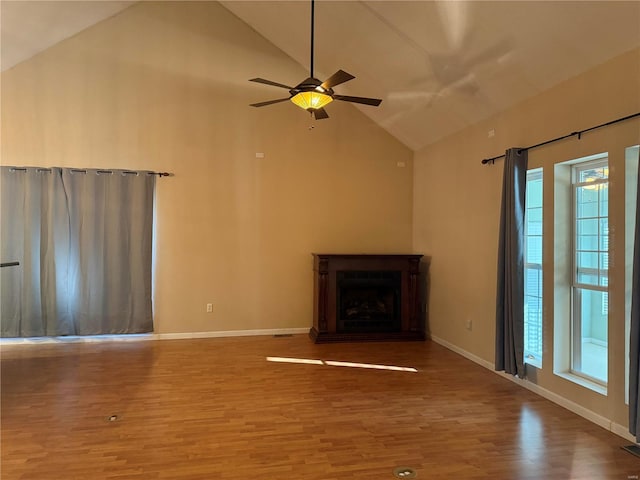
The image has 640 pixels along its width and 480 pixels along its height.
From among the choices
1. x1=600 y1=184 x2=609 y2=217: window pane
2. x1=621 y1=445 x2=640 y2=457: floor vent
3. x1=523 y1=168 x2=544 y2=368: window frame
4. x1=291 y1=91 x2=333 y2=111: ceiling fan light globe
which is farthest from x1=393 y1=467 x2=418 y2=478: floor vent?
x1=291 y1=91 x2=333 y2=111: ceiling fan light globe

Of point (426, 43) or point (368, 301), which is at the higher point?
point (426, 43)

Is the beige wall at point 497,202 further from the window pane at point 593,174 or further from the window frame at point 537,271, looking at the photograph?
the window pane at point 593,174

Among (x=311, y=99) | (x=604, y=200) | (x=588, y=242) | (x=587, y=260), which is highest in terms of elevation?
(x=311, y=99)

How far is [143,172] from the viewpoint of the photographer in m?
5.60

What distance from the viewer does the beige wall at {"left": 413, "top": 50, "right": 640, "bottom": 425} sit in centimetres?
301

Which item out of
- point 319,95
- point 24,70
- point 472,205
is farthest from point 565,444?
point 24,70

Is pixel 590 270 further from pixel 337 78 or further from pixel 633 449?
pixel 337 78

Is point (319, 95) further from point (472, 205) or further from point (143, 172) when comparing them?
point (143, 172)

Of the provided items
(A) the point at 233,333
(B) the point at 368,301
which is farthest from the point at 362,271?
(A) the point at 233,333

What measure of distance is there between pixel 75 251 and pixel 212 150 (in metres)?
2.23

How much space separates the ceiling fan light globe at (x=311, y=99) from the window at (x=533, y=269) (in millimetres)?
2129

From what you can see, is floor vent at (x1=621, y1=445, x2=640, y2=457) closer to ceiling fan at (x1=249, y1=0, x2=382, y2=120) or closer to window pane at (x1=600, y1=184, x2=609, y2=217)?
window pane at (x1=600, y1=184, x2=609, y2=217)

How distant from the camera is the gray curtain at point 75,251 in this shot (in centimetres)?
526

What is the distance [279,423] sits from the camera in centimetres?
311
